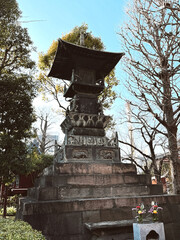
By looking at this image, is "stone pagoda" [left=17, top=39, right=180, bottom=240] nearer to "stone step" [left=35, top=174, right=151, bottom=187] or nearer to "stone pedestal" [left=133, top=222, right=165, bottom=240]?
"stone step" [left=35, top=174, right=151, bottom=187]

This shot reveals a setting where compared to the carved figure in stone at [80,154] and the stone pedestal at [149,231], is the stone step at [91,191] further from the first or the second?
the stone pedestal at [149,231]

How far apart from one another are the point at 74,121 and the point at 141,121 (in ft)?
14.5

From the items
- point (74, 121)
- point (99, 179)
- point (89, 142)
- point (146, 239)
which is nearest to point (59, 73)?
point (74, 121)

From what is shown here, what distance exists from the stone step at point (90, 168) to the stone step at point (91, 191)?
2.02 ft

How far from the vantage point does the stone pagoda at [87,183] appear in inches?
203

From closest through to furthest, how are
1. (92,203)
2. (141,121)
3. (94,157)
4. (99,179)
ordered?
1. (92,203)
2. (99,179)
3. (94,157)
4. (141,121)

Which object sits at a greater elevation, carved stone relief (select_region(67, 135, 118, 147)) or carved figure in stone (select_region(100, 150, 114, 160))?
carved stone relief (select_region(67, 135, 118, 147))

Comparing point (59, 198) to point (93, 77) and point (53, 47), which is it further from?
point (53, 47)

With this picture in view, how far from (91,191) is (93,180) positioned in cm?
42

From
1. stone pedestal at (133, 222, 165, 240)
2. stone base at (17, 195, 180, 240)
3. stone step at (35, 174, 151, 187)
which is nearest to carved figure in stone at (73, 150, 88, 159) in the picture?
stone step at (35, 174, 151, 187)

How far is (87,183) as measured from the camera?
6.44m

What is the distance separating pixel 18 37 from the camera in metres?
13.1

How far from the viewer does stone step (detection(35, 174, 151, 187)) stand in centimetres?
617

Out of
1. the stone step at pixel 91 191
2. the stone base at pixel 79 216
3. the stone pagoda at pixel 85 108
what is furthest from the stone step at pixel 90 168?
the stone base at pixel 79 216
